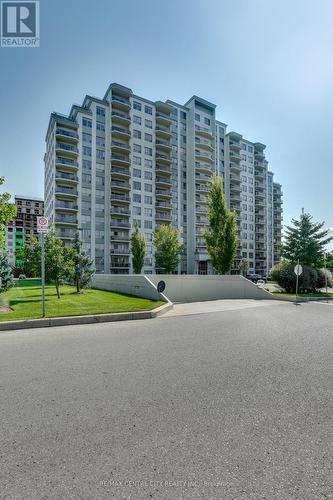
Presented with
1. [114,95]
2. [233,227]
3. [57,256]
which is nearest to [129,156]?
[114,95]

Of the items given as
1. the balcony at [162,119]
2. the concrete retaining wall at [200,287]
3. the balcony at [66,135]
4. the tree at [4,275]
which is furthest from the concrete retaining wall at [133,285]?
the balcony at [162,119]

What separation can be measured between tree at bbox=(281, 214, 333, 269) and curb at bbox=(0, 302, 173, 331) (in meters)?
21.4

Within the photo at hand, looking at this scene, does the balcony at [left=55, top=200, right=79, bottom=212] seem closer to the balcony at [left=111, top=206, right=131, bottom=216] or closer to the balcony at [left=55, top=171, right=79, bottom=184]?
the balcony at [left=55, top=171, right=79, bottom=184]

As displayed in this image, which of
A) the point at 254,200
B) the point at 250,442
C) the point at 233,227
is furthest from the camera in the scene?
the point at 254,200

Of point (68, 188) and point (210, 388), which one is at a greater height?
point (68, 188)

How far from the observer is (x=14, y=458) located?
2.49 metres

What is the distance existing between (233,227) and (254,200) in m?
48.5

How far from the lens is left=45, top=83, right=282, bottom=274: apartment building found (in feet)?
167

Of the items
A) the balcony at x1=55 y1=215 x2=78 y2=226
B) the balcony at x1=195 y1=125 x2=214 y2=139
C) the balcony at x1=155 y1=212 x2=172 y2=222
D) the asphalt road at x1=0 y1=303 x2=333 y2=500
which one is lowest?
the asphalt road at x1=0 y1=303 x2=333 y2=500

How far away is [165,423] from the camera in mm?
3068

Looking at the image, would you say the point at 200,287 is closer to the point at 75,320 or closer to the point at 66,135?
the point at 75,320

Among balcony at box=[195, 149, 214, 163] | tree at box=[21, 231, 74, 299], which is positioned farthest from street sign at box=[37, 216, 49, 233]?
balcony at box=[195, 149, 214, 163]

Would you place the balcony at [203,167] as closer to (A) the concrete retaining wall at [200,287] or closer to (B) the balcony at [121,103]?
(B) the balcony at [121,103]

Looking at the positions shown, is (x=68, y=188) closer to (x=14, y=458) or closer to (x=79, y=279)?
(x=79, y=279)
